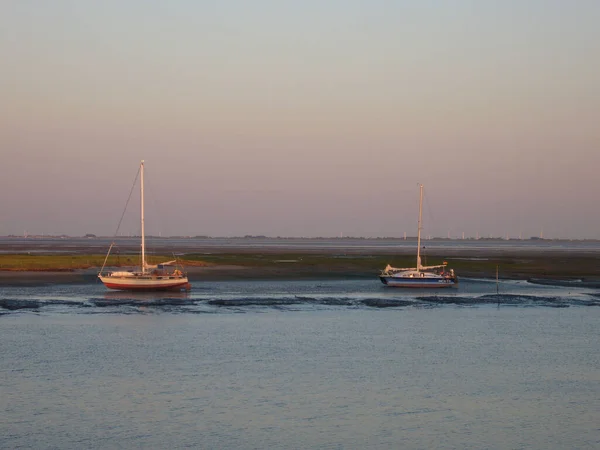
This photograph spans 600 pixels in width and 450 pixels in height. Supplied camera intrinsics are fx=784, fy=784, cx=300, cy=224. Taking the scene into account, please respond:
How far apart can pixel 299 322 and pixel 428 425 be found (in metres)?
21.2

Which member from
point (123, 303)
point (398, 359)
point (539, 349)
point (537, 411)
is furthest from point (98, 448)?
point (123, 303)

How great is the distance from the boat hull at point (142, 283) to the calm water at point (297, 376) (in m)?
8.67

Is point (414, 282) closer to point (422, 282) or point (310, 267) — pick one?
point (422, 282)

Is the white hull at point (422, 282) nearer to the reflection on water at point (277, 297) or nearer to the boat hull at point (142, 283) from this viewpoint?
the reflection on water at point (277, 297)

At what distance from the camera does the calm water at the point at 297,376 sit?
20.8 meters

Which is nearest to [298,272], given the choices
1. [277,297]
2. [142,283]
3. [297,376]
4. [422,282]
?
[422,282]

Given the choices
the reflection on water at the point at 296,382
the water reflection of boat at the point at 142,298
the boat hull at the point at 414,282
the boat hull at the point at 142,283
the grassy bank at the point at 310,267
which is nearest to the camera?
the reflection on water at the point at 296,382

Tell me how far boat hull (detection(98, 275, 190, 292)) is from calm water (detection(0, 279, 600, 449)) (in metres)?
8.67

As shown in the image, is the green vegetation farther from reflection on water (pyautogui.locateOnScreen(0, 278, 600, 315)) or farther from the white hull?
the white hull

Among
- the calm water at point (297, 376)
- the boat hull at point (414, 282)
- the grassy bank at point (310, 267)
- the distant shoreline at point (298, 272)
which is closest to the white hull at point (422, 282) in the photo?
the boat hull at point (414, 282)

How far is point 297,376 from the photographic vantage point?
91.2ft

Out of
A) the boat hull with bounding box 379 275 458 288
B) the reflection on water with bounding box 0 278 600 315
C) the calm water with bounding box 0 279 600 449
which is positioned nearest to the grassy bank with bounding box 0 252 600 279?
the reflection on water with bounding box 0 278 600 315

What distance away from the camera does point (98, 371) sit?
92.9 feet

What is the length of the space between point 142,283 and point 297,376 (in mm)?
34130
